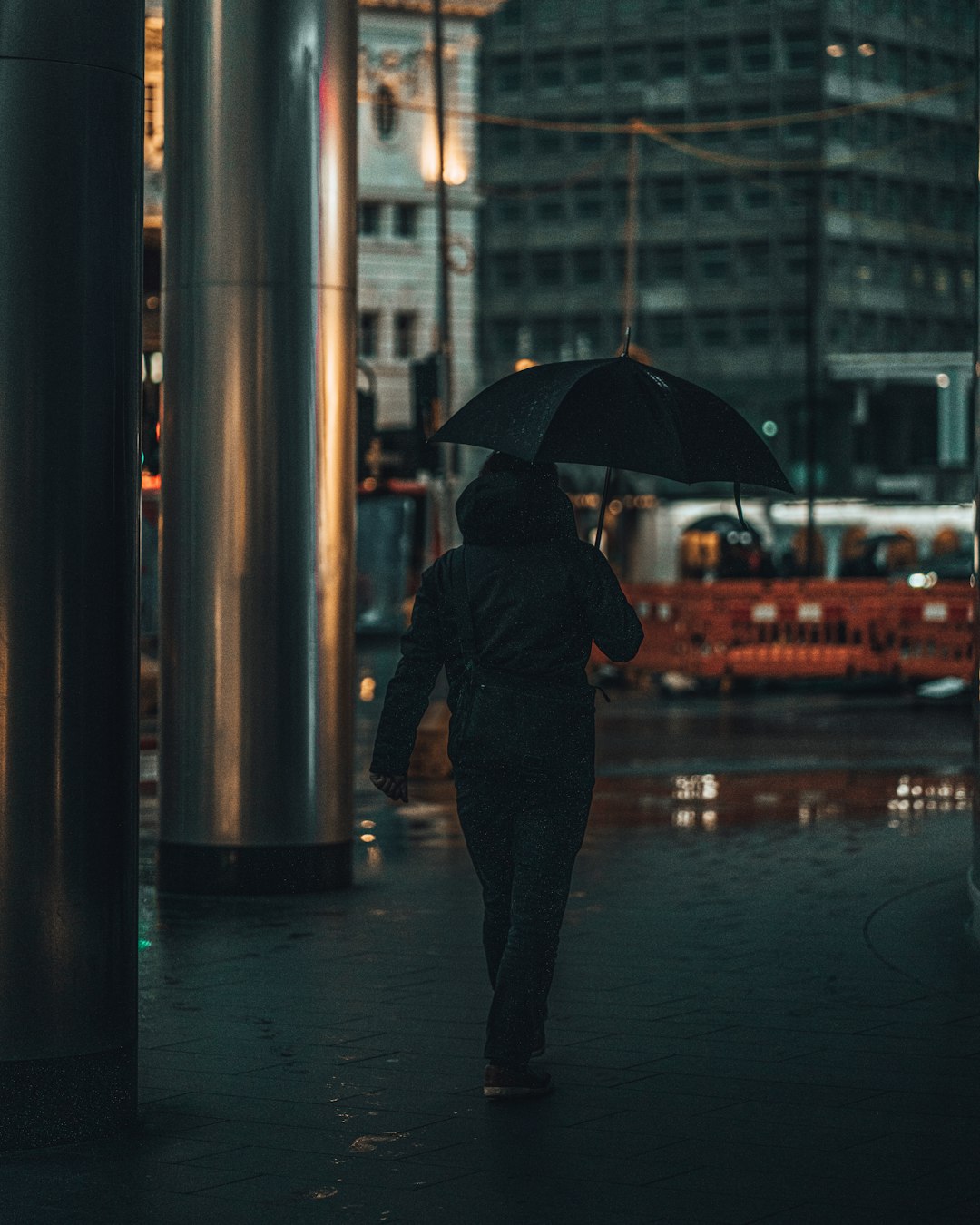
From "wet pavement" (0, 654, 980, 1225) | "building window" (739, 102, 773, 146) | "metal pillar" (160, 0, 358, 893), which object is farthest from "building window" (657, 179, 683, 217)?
"metal pillar" (160, 0, 358, 893)

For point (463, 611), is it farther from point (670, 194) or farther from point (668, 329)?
point (668, 329)

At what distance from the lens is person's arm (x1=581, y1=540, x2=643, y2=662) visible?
22.3 ft

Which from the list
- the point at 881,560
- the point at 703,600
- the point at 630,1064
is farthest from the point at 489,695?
the point at 881,560

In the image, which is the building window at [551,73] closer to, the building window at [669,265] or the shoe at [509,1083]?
the building window at [669,265]

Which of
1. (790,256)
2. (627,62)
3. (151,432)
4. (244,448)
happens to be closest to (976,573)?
(244,448)

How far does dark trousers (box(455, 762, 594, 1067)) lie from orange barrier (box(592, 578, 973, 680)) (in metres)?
22.6

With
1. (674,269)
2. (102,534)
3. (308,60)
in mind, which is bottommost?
(102,534)

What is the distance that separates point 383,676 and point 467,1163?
26776 mm

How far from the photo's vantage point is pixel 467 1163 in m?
5.86

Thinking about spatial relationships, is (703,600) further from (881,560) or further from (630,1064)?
(881,560)

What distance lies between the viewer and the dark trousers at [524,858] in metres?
6.70

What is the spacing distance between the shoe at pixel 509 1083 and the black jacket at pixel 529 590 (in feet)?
→ 3.05

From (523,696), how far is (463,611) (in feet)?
0.96

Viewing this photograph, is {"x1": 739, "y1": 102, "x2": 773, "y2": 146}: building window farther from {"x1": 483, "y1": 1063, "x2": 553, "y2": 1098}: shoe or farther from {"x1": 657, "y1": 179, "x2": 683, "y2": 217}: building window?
{"x1": 483, "y1": 1063, "x2": 553, "y2": 1098}: shoe
